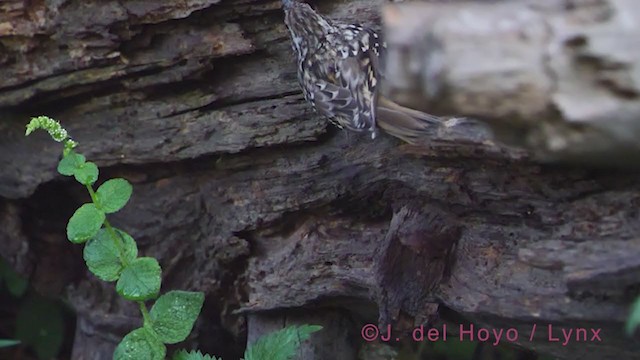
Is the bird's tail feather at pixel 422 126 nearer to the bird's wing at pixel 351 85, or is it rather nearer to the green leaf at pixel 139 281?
the bird's wing at pixel 351 85

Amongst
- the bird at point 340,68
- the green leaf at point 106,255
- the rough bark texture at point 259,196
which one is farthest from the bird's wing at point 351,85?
the green leaf at point 106,255

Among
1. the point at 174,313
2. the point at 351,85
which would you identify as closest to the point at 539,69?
the point at 351,85

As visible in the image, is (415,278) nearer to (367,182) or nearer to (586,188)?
(367,182)

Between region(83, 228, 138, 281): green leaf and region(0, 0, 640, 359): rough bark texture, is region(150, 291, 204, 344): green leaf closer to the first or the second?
region(83, 228, 138, 281): green leaf

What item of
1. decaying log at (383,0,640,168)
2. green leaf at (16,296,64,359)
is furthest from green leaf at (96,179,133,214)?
green leaf at (16,296,64,359)

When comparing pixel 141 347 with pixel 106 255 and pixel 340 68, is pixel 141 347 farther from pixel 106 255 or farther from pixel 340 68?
pixel 340 68

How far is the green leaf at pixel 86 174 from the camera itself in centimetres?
304

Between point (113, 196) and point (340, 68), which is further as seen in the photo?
point (340, 68)

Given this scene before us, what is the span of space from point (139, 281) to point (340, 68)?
0.98 m

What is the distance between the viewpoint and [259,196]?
11.5 feet

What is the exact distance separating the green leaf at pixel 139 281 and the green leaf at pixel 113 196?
0.60ft

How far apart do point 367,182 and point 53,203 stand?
1389 millimetres

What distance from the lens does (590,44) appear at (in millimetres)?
2023

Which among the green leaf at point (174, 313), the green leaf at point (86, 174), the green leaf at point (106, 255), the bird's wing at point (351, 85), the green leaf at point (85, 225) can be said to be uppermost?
the bird's wing at point (351, 85)
